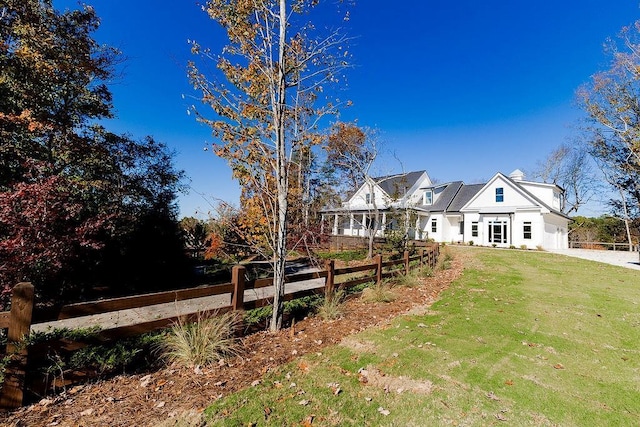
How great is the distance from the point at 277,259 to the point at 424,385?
309 cm

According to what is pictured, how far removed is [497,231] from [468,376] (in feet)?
87.3

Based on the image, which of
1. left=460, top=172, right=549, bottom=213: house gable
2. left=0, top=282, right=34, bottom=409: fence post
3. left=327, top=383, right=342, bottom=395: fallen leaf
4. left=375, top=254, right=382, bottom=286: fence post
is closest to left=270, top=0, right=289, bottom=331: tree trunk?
left=327, top=383, right=342, bottom=395: fallen leaf

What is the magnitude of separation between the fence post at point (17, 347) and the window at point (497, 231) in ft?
98.6

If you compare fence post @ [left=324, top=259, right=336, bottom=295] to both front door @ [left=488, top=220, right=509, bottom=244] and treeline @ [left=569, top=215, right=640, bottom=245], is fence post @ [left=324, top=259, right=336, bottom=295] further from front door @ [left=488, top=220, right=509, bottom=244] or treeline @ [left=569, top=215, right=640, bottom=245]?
treeline @ [left=569, top=215, right=640, bottom=245]

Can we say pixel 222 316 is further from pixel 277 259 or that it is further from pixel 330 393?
pixel 330 393

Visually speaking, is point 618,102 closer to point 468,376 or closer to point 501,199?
point 501,199

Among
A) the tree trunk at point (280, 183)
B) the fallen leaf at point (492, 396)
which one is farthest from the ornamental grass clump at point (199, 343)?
the fallen leaf at point (492, 396)

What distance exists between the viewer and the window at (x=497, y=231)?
26.1 metres

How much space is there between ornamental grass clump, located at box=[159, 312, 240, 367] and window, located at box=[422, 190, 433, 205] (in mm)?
30659

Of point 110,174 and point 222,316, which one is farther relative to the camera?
point 110,174

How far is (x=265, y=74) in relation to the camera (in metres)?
5.69

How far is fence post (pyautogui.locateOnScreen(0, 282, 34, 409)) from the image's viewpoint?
9.95 ft

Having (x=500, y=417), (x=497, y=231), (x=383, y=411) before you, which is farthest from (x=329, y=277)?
(x=497, y=231)

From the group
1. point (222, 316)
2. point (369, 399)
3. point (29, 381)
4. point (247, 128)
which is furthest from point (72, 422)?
point (247, 128)
